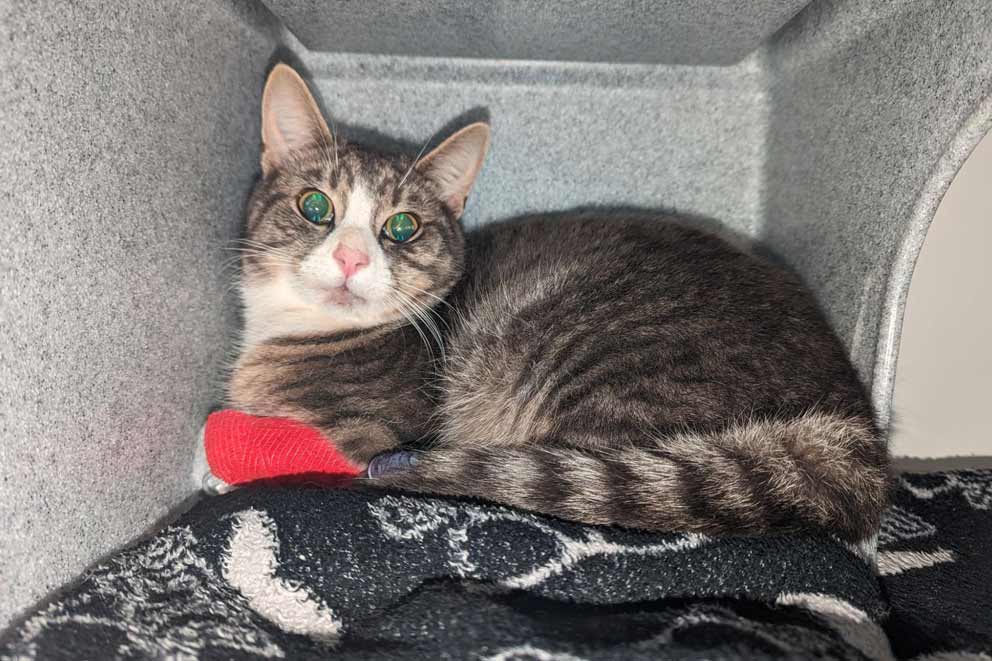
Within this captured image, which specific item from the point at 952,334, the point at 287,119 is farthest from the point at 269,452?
the point at 952,334

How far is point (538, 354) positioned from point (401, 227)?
478mm

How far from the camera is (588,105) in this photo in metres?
2.09

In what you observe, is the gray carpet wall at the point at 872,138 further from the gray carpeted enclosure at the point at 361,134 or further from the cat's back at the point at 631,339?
the cat's back at the point at 631,339

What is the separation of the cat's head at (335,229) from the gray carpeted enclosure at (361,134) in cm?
14

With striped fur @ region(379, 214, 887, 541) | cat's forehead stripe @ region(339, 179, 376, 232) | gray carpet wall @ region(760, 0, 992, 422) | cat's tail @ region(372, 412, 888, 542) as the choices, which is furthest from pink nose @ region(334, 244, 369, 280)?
gray carpet wall @ region(760, 0, 992, 422)

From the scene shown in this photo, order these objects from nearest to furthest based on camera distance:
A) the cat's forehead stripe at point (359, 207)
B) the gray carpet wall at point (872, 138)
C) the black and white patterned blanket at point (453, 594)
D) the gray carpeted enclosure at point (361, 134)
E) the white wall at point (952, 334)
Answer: the black and white patterned blanket at point (453, 594)
the gray carpeted enclosure at point (361, 134)
the gray carpet wall at point (872, 138)
the white wall at point (952, 334)
the cat's forehead stripe at point (359, 207)

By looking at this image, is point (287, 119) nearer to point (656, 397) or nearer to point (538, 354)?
point (538, 354)

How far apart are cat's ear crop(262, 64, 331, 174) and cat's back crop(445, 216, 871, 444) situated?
539 millimetres

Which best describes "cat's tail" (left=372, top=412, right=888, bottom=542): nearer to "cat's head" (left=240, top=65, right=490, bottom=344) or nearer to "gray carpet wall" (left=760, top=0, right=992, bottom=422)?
"gray carpet wall" (left=760, top=0, right=992, bottom=422)

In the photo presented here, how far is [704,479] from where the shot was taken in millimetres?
1249

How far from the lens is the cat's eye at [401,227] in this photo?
5.67 ft

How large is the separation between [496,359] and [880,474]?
82cm

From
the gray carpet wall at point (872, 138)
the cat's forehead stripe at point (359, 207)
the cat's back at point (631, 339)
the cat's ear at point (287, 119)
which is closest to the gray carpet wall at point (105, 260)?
the cat's ear at point (287, 119)

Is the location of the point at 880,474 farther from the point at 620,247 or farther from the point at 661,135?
the point at 661,135
